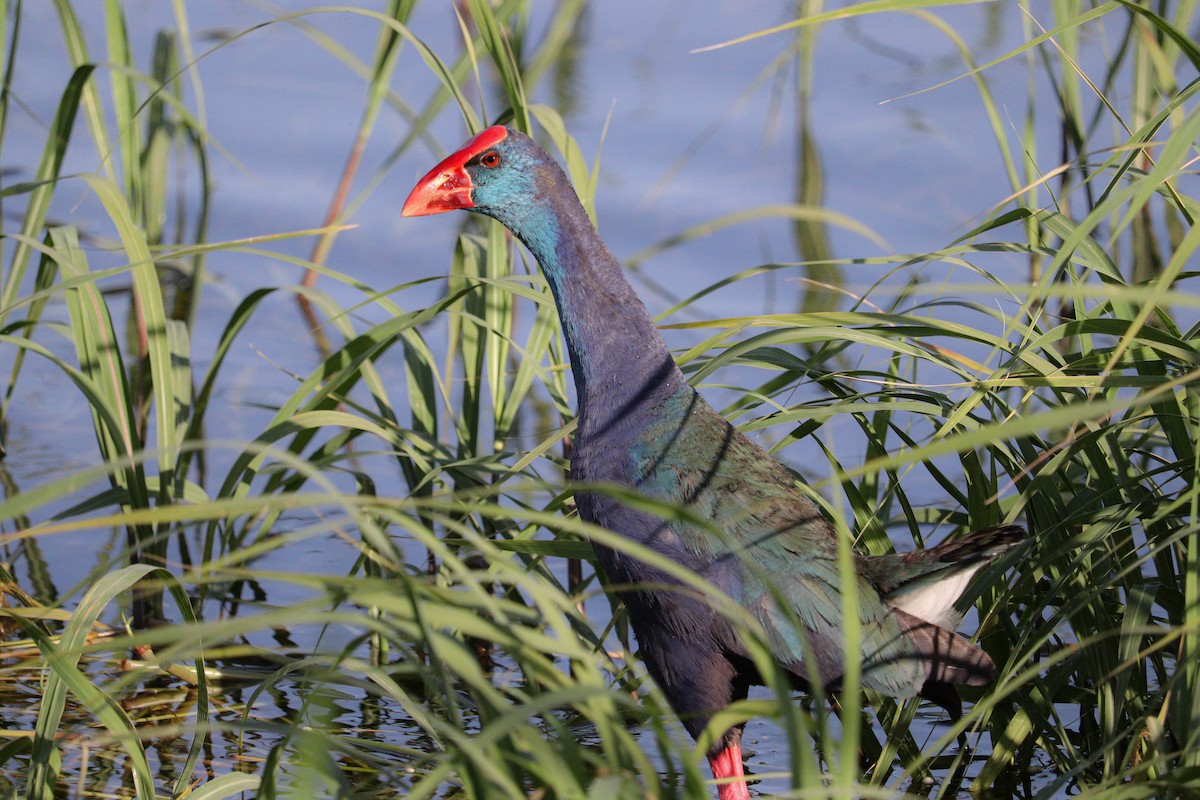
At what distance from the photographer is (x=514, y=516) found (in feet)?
5.56

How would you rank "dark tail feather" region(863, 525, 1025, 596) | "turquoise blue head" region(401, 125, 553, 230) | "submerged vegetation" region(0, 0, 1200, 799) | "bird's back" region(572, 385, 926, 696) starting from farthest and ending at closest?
1. "turquoise blue head" region(401, 125, 553, 230)
2. "bird's back" region(572, 385, 926, 696)
3. "dark tail feather" region(863, 525, 1025, 596)
4. "submerged vegetation" region(0, 0, 1200, 799)

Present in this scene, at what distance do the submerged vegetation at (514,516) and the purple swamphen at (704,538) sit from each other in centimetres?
9

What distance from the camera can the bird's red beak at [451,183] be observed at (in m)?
2.59

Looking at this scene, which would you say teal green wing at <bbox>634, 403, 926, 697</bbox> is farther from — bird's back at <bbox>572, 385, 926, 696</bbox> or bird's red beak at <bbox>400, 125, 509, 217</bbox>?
bird's red beak at <bbox>400, 125, 509, 217</bbox>

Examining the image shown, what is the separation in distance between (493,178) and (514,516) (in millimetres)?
1037

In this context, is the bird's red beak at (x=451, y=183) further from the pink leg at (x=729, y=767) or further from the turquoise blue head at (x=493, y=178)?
the pink leg at (x=729, y=767)

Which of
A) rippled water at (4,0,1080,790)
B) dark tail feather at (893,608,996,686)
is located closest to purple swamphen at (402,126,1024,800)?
dark tail feather at (893,608,996,686)

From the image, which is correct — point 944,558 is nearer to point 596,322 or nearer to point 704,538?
point 704,538

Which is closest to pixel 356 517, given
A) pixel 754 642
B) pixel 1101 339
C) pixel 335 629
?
pixel 754 642

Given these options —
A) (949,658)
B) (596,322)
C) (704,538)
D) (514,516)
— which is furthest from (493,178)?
(949,658)

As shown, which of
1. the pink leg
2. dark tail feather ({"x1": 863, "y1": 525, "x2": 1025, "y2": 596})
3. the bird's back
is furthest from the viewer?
the pink leg

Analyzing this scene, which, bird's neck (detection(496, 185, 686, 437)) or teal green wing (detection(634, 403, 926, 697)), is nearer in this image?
teal green wing (detection(634, 403, 926, 697))

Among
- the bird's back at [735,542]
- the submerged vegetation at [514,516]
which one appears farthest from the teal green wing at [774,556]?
the submerged vegetation at [514,516]

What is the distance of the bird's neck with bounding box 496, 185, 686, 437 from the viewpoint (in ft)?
7.93
